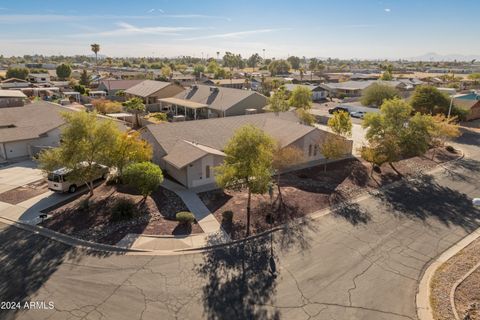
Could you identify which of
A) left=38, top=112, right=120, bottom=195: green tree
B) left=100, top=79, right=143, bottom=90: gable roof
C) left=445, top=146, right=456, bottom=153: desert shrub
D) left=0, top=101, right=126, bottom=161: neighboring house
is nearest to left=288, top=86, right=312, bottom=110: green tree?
left=445, top=146, right=456, bottom=153: desert shrub

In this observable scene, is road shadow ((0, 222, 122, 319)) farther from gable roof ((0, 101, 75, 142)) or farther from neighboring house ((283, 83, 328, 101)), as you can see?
neighboring house ((283, 83, 328, 101))

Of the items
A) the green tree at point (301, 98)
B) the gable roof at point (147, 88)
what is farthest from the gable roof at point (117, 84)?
the green tree at point (301, 98)

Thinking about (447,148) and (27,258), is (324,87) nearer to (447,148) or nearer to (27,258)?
(447,148)

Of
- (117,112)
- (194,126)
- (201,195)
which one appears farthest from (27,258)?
(117,112)

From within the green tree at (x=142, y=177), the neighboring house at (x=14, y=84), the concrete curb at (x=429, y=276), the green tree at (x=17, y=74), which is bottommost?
the concrete curb at (x=429, y=276)

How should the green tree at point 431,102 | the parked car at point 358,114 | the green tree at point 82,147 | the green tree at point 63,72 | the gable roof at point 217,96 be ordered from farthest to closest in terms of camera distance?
the green tree at point 63,72, the parked car at point 358,114, the gable roof at point 217,96, the green tree at point 431,102, the green tree at point 82,147

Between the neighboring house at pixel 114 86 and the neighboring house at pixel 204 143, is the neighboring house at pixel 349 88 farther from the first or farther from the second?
the neighboring house at pixel 204 143
